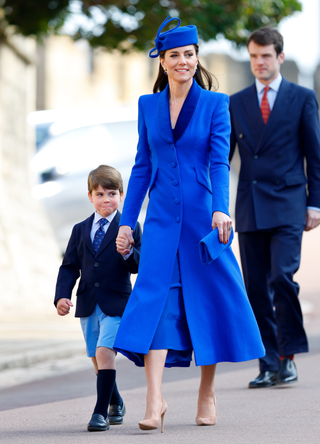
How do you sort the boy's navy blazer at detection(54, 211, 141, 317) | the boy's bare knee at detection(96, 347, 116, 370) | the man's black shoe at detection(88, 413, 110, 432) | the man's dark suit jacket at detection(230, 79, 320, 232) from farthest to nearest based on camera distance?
the man's dark suit jacket at detection(230, 79, 320, 232)
the boy's navy blazer at detection(54, 211, 141, 317)
the boy's bare knee at detection(96, 347, 116, 370)
the man's black shoe at detection(88, 413, 110, 432)

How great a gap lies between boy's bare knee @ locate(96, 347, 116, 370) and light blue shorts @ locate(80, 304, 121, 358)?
37mm

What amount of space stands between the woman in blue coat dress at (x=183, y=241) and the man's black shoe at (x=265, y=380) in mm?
1427

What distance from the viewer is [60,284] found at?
167 inches

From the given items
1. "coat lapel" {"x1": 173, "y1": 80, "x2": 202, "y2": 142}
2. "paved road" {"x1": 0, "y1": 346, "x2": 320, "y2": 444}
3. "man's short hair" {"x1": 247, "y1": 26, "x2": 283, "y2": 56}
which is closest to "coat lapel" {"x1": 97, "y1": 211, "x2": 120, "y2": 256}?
"coat lapel" {"x1": 173, "y1": 80, "x2": 202, "y2": 142}

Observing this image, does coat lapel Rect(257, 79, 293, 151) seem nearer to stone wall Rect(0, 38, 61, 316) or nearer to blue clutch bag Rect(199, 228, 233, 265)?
blue clutch bag Rect(199, 228, 233, 265)

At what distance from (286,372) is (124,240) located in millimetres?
1891

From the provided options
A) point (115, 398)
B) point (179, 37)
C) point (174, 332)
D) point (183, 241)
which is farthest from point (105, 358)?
point (179, 37)

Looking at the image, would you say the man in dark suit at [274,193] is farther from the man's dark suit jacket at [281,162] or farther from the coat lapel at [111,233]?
the coat lapel at [111,233]

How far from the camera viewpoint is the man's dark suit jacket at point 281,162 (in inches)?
217

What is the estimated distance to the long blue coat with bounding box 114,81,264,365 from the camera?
3.79m

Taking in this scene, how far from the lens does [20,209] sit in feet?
45.8

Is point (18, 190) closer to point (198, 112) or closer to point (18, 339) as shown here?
point (18, 339)

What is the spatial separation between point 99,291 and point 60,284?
0.75 feet

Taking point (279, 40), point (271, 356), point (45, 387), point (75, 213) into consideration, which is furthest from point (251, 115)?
point (75, 213)
